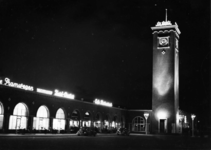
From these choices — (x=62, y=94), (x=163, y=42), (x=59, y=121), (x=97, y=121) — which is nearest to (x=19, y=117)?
(x=59, y=121)

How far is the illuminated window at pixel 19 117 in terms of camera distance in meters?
40.7

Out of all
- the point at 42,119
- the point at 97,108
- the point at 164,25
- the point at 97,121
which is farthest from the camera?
the point at 164,25

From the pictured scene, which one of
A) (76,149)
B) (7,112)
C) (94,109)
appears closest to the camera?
(76,149)

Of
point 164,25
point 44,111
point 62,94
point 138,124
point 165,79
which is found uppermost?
point 164,25

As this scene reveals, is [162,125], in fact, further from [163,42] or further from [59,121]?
[59,121]

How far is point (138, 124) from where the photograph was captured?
254ft

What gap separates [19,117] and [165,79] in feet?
120

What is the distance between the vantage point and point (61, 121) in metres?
51.4

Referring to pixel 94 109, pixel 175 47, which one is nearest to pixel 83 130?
pixel 94 109

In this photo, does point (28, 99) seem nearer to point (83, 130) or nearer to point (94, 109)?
point (83, 130)

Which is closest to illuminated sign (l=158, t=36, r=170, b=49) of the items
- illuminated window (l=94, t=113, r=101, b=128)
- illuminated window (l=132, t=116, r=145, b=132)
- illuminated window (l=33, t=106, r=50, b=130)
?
A: illuminated window (l=132, t=116, r=145, b=132)

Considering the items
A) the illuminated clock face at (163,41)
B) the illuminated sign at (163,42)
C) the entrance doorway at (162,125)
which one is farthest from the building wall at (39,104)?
the illuminated clock face at (163,41)

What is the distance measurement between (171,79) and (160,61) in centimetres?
491

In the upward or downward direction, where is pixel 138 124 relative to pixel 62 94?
downward
